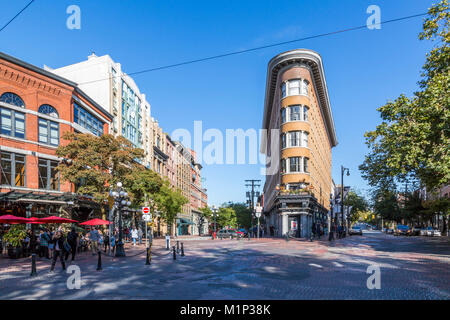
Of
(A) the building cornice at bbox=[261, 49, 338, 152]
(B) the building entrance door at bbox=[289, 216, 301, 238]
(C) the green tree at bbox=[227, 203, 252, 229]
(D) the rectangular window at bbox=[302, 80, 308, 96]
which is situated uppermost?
(A) the building cornice at bbox=[261, 49, 338, 152]

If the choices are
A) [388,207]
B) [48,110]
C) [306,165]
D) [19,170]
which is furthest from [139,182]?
[388,207]

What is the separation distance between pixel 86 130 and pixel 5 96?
988 cm

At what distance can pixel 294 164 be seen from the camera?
42.9 metres

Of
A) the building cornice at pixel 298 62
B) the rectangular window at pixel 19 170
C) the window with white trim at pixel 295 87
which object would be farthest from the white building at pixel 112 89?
the window with white trim at pixel 295 87

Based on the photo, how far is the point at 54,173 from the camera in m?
30.0

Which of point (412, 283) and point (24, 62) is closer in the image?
point (412, 283)

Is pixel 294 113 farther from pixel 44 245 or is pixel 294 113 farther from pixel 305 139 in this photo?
pixel 44 245

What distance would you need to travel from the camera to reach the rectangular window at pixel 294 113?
4350 centimetres

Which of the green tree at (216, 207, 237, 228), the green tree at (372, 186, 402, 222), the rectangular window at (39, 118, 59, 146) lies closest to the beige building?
the rectangular window at (39, 118, 59, 146)

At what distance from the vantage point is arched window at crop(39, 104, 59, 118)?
2961 centimetres

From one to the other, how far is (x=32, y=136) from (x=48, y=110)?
3.14 meters

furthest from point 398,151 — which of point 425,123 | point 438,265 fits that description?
point 438,265

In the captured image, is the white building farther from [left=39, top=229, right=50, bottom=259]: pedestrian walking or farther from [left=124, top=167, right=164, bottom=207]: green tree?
[left=39, top=229, right=50, bottom=259]: pedestrian walking
